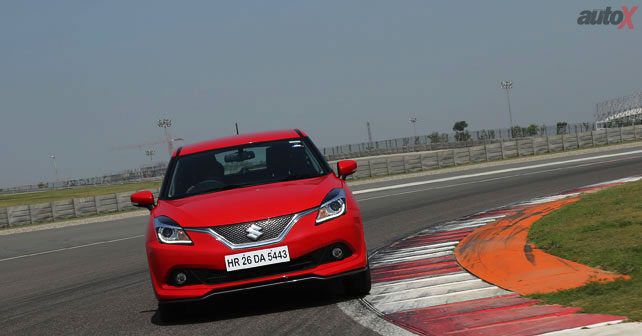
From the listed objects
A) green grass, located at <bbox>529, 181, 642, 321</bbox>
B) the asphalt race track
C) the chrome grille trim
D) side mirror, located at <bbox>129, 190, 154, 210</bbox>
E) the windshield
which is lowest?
the asphalt race track

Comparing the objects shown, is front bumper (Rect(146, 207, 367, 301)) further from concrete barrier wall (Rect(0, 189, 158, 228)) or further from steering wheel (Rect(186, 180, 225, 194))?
concrete barrier wall (Rect(0, 189, 158, 228))

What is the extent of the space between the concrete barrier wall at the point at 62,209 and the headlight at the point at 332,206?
25057mm

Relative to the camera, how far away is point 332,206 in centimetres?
625

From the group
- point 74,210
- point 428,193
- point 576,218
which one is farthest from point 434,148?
point 576,218

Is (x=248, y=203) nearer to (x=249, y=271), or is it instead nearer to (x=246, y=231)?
(x=246, y=231)

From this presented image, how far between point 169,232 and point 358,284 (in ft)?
5.17

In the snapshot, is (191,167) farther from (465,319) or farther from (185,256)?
(465,319)

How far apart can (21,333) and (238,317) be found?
188cm

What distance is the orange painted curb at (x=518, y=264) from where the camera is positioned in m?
6.12

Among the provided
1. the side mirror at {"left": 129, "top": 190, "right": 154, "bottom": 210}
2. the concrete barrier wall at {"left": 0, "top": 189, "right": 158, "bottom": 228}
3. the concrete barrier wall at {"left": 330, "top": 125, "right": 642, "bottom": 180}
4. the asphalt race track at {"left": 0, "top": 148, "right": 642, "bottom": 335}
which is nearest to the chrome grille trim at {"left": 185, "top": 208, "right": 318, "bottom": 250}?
the asphalt race track at {"left": 0, "top": 148, "right": 642, "bottom": 335}

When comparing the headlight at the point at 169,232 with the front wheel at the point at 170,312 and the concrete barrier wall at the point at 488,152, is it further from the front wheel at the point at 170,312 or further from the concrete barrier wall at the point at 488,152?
the concrete barrier wall at the point at 488,152

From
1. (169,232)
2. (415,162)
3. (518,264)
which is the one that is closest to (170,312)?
(169,232)

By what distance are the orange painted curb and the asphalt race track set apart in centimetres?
140

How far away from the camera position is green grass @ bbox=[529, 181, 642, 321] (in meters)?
5.30
